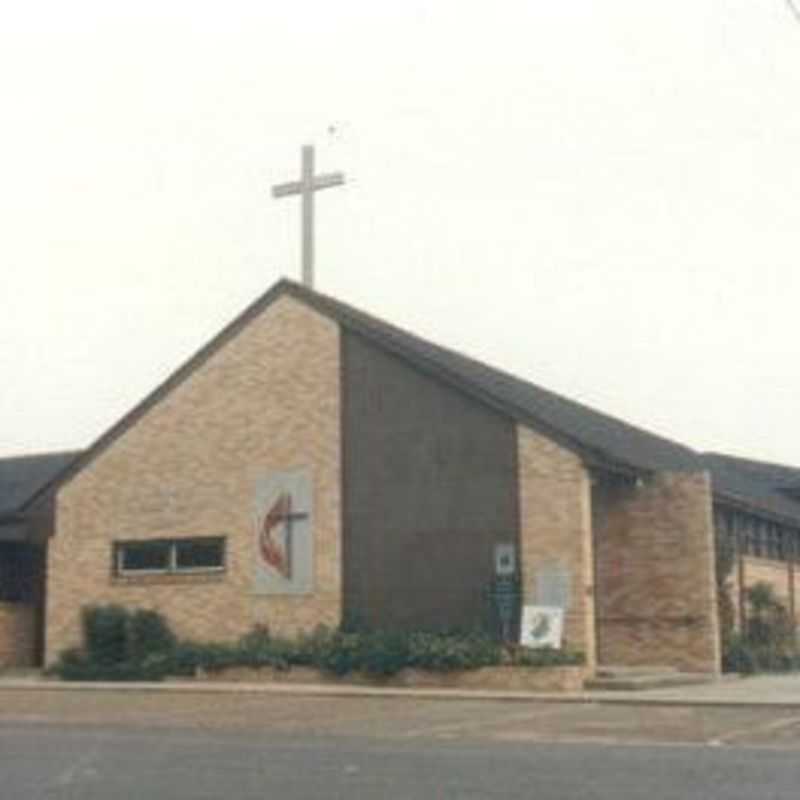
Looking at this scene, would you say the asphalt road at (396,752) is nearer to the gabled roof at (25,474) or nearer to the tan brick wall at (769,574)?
the tan brick wall at (769,574)

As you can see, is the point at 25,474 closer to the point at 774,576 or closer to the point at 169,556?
the point at 169,556

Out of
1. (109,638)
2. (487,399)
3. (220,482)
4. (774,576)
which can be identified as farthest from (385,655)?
(774,576)

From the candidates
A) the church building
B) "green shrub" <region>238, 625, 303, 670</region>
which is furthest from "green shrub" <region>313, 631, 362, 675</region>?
the church building

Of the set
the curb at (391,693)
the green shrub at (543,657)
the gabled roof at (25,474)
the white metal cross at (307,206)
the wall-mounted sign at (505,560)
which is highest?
the white metal cross at (307,206)

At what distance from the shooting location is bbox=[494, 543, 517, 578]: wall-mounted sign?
3022 cm

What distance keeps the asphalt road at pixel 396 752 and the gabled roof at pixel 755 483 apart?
16172 mm

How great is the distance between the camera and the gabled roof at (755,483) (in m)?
39.3

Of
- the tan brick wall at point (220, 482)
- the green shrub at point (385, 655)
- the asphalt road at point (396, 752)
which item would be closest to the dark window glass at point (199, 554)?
the tan brick wall at point (220, 482)

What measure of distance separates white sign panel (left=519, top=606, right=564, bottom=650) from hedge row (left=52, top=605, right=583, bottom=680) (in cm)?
52

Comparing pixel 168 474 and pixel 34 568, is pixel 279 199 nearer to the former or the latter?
pixel 168 474

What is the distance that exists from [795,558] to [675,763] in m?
30.5

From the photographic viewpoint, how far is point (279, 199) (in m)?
36.4

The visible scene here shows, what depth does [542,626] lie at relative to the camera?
29422 millimetres

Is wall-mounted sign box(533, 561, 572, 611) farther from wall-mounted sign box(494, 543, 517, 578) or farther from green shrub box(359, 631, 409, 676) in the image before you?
green shrub box(359, 631, 409, 676)
